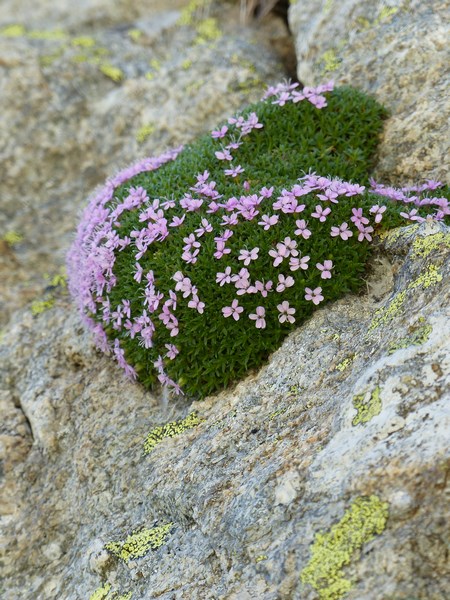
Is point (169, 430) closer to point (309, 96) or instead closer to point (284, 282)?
point (284, 282)

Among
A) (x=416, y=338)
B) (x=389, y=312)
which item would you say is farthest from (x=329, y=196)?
(x=416, y=338)

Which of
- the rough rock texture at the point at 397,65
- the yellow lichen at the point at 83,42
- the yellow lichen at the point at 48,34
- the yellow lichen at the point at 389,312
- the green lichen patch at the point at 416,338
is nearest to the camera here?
the green lichen patch at the point at 416,338

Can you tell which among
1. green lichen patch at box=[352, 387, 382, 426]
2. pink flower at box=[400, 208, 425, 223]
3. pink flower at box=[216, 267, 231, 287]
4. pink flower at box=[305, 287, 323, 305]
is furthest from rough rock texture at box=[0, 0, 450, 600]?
pink flower at box=[216, 267, 231, 287]

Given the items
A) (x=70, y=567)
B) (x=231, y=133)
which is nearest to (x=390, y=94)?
(x=231, y=133)

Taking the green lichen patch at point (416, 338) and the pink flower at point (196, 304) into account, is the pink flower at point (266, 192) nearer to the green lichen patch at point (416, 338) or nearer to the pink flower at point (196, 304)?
the pink flower at point (196, 304)

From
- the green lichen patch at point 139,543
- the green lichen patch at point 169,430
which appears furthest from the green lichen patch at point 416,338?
the green lichen patch at point 139,543
